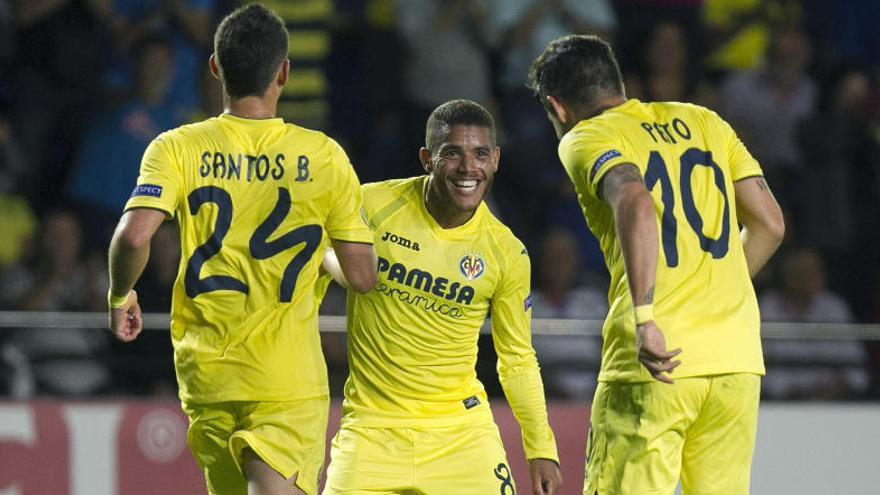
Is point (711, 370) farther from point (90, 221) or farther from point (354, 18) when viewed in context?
point (354, 18)

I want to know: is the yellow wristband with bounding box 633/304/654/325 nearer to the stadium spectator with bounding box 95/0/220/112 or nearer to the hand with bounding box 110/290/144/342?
the hand with bounding box 110/290/144/342

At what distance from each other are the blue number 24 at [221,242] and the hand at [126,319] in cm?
20

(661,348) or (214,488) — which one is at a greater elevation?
(661,348)

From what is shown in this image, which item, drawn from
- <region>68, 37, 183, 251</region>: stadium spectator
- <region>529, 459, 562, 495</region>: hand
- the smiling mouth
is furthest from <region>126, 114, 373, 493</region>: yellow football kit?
<region>68, 37, 183, 251</region>: stadium spectator

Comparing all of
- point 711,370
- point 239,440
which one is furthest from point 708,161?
point 239,440

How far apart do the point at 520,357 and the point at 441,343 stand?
0.29 meters

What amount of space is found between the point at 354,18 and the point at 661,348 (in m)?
5.74

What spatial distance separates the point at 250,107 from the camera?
15.0ft

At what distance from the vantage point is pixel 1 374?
7.24 meters

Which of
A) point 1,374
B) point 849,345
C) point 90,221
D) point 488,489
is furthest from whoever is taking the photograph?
point 90,221

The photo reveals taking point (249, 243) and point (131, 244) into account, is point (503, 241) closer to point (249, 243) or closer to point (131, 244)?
point (249, 243)

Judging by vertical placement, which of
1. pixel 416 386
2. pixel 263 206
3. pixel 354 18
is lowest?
pixel 416 386

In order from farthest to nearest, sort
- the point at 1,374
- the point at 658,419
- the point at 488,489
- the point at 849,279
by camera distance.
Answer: the point at 849,279, the point at 1,374, the point at 488,489, the point at 658,419

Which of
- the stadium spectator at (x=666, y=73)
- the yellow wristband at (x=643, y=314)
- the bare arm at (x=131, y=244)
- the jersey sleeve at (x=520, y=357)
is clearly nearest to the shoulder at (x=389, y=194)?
the jersey sleeve at (x=520, y=357)
